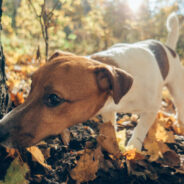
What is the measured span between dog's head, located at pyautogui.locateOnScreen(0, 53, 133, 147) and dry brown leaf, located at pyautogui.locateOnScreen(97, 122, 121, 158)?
10.8 inches

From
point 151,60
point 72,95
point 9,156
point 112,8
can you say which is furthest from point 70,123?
point 112,8

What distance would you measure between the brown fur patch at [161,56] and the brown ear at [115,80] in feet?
3.87

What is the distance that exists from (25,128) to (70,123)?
0.46m

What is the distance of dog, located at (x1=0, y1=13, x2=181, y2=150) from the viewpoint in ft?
6.44

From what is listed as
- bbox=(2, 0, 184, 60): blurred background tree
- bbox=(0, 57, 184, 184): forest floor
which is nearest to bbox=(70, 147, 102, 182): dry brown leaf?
bbox=(0, 57, 184, 184): forest floor

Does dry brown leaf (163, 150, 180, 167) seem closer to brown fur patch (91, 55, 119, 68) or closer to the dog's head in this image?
the dog's head

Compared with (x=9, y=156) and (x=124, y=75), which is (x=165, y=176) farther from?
(x=9, y=156)

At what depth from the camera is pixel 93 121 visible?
3.42 meters

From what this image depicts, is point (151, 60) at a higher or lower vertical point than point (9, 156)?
higher

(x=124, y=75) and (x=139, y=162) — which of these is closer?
(x=124, y=75)

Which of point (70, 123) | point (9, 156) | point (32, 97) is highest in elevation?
point (32, 97)

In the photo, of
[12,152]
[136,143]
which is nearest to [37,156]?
[12,152]

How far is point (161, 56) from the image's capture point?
11.1 ft

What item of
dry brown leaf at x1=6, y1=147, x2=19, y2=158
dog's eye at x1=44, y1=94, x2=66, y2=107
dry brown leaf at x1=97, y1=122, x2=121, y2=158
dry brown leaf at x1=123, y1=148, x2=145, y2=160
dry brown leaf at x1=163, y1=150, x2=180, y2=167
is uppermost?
dog's eye at x1=44, y1=94, x2=66, y2=107
